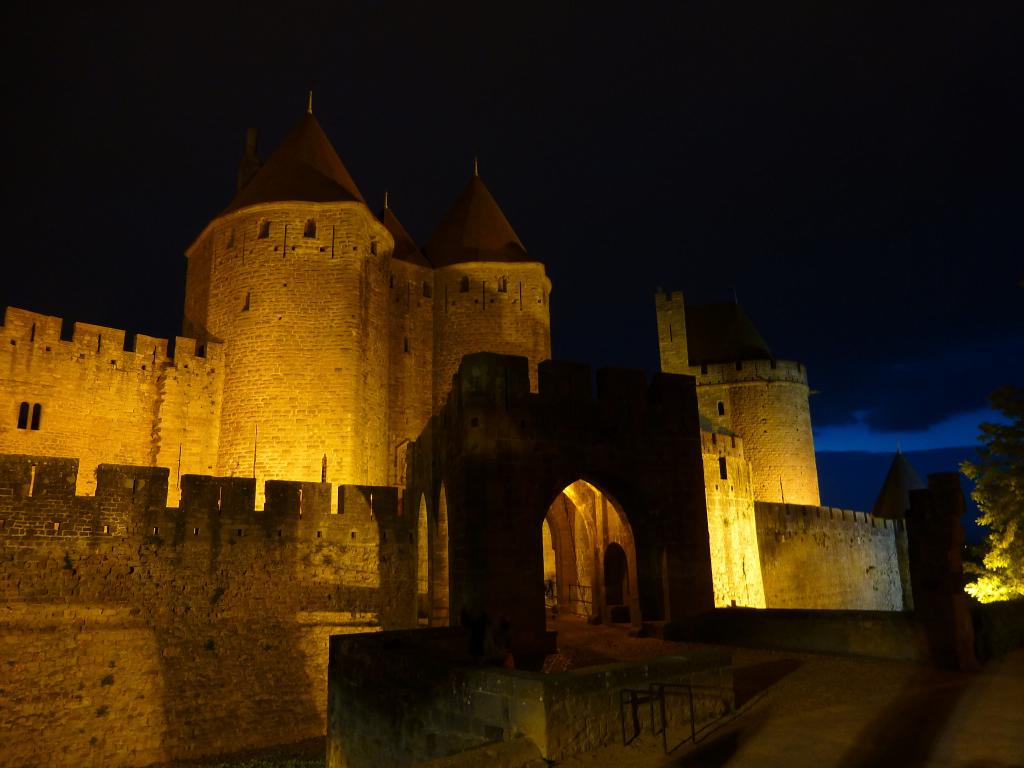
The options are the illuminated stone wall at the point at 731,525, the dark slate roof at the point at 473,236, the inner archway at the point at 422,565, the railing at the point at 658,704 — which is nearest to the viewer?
the railing at the point at 658,704

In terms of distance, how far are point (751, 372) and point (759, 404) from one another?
1408 millimetres

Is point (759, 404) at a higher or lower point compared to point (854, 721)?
higher

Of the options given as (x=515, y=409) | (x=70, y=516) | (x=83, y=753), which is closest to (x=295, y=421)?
(x=70, y=516)

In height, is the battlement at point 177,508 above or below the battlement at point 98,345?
below

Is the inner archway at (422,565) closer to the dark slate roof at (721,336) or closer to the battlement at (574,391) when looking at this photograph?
the battlement at (574,391)

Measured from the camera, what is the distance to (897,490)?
36562mm

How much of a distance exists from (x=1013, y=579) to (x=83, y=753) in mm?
17533

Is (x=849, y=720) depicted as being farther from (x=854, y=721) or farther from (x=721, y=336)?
(x=721, y=336)

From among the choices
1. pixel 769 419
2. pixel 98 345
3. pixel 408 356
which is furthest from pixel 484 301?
pixel 769 419

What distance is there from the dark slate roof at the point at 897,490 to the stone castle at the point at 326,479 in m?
6.22

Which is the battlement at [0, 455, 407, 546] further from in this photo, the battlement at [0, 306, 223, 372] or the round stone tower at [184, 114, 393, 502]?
the battlement at [0, 306, 223, 372]

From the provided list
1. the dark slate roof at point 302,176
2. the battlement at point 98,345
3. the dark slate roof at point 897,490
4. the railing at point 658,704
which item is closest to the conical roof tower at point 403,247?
the dark slate roof at point 302,176

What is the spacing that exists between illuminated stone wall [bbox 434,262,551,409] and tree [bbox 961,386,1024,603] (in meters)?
13.1

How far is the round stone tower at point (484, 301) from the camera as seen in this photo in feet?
84.4
